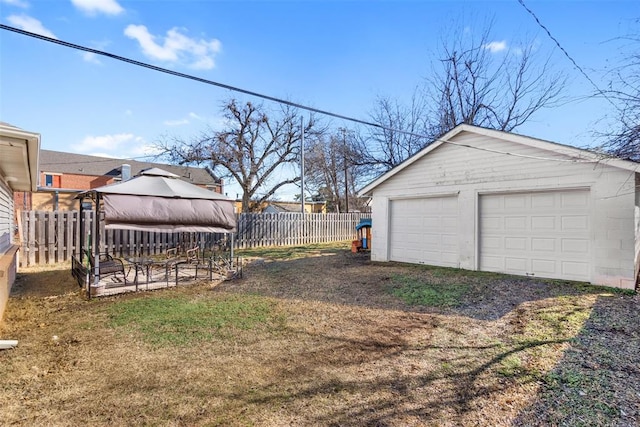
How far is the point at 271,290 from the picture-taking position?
303 inches

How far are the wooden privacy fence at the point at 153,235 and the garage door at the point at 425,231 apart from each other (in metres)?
7.96

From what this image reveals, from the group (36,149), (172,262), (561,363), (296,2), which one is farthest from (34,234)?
(561,363)

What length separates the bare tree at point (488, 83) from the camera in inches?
653

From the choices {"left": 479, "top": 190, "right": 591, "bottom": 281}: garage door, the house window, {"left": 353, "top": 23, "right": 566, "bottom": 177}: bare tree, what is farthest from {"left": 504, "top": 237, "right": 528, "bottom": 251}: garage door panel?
the house window

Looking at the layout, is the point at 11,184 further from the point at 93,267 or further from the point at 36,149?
the point at 36,149

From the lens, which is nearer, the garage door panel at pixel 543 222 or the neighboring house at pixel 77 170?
the garage door panel at pixel 543 222

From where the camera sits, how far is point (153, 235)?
13477 mm

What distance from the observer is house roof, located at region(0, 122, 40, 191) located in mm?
4199

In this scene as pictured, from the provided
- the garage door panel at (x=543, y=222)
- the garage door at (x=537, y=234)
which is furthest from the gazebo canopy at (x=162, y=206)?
the garage door panel at (x=543, y=222)

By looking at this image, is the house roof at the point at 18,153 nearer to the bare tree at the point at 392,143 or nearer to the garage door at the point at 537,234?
the garage door at the point at 537,234

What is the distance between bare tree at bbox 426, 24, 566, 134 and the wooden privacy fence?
8676 mm

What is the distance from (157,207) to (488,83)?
58.3 ft

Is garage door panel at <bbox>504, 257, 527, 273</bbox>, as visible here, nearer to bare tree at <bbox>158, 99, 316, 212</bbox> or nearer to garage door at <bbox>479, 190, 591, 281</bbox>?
garage door at <bbox>479, 190, 591, 281</bbox>

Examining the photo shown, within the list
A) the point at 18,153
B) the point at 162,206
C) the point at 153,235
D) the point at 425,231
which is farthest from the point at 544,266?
the point at 153,235
